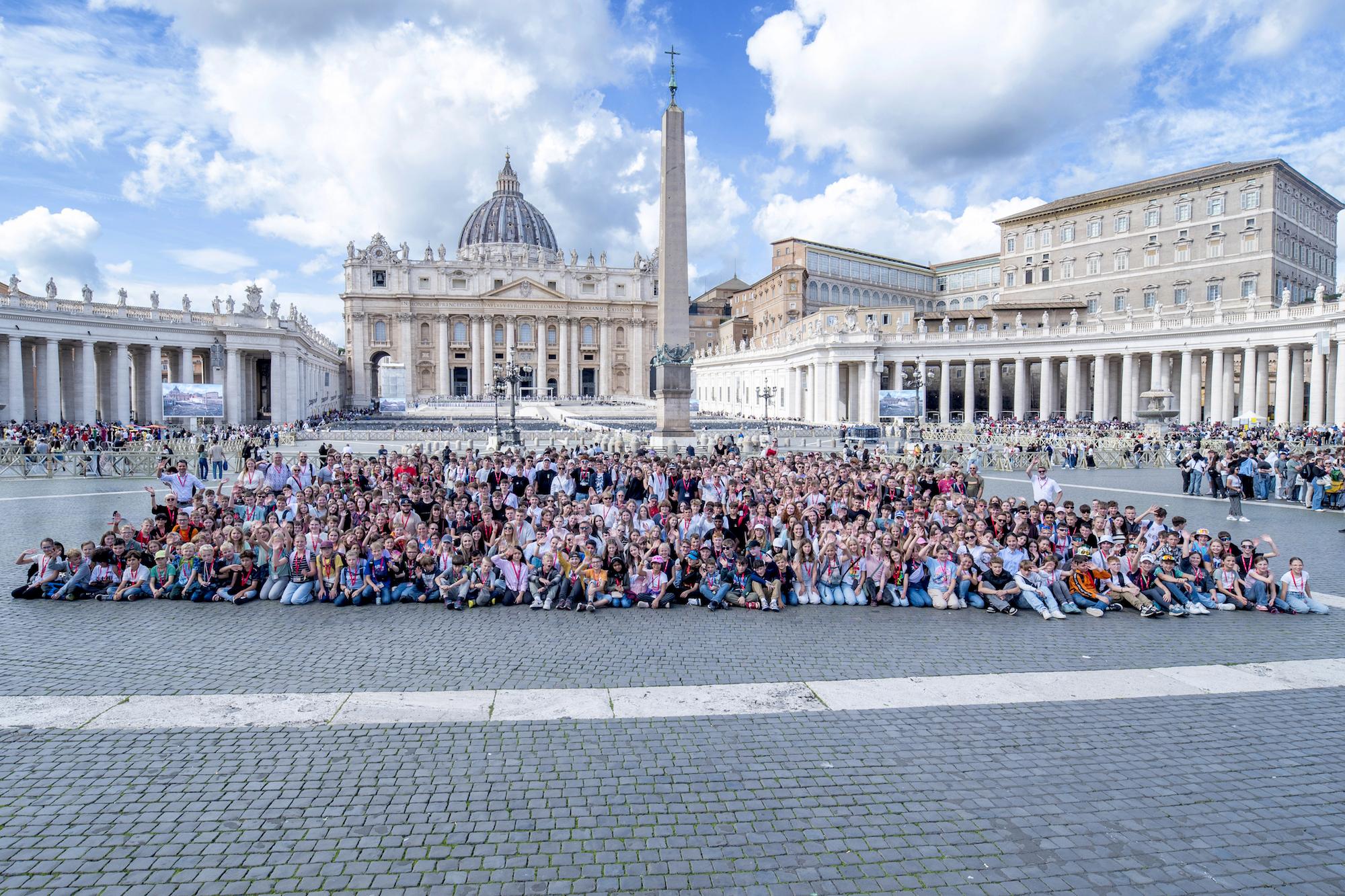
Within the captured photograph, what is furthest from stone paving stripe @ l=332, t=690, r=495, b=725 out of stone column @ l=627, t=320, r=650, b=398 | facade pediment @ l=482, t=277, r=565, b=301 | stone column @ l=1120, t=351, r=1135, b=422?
stone column @ l=627, t=320, r=650, b=398

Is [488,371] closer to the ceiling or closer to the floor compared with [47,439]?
closer to the ceiling

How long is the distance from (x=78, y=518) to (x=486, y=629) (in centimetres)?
1160

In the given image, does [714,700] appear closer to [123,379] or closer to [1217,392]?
[123,379]

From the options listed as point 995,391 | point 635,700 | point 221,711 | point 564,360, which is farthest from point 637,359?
point 221,711

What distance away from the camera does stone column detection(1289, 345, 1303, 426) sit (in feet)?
127

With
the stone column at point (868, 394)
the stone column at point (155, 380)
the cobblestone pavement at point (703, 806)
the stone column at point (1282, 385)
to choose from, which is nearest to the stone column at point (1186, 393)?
the stone column at point (1282, 385)

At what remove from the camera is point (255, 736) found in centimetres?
525

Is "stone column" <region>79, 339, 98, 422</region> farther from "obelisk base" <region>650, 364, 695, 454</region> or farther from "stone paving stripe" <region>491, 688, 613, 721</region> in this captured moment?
"stone paving stripe" <region>491, 688, 613, 721</region>

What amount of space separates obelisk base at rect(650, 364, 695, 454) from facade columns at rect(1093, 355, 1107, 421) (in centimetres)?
2982

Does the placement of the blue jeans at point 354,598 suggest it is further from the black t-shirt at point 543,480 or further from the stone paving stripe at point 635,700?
the black t-shirt at point 543,480

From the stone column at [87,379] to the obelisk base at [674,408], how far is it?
94.4 ft

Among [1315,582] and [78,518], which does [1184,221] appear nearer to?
[1315,582]

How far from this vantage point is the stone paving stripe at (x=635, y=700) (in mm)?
5562

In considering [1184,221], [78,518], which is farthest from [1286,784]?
[1184,221]
